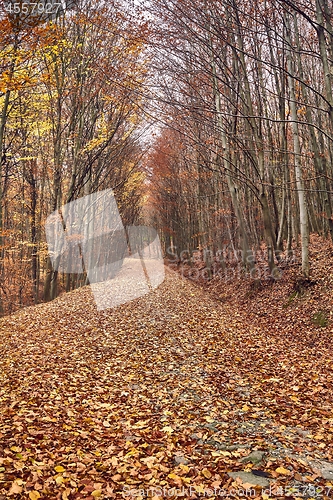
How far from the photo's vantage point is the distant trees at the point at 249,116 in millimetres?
9203

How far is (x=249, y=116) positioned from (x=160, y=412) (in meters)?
5.49

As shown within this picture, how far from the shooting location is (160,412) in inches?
226

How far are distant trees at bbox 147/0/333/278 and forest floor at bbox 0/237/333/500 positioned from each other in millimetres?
3902

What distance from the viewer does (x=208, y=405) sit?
595 cm

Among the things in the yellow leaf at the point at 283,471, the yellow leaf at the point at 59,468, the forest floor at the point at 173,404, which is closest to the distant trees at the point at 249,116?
the forest floor at the point at 173,404

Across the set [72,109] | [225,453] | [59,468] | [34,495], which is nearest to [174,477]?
[225,453]

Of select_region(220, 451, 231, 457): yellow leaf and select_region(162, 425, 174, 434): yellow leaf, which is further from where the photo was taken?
select_region(162, 425, 174, 434): yellow leaf

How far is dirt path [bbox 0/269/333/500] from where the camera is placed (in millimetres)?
3900

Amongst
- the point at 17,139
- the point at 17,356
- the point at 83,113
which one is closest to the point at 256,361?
the point at 17,356

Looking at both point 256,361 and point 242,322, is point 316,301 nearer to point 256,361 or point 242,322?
point 242,322

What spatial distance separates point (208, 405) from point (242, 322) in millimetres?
6042

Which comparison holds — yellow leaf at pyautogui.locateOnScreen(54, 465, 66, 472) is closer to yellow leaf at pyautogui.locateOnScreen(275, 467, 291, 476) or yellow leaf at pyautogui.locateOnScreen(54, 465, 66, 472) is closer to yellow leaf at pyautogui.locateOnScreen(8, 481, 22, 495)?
yellow leaf at pyautogui.locateOnScreen(8, 481, 22, 495)

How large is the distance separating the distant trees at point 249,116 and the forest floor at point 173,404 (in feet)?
12.8

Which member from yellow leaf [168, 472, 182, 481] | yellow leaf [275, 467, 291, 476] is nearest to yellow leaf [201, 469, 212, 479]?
yellow leaf [168, 472, 182, 481]
